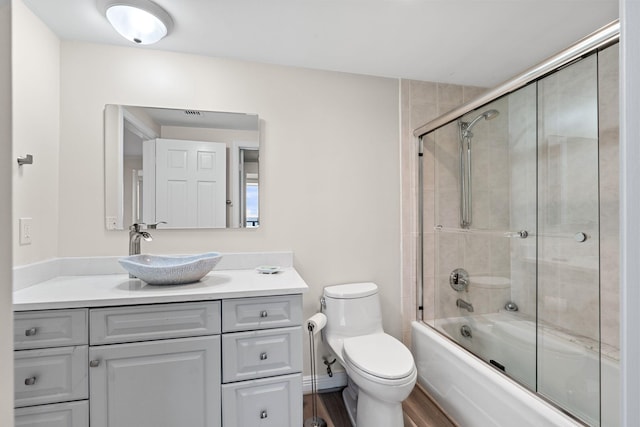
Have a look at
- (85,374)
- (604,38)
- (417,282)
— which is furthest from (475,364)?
(85,374)

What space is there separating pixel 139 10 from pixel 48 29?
635mm

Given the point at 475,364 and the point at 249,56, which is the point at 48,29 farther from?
the point at 475,364

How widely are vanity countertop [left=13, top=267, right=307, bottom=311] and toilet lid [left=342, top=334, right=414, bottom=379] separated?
0.49 meters

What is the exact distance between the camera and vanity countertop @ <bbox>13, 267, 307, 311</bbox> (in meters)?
1.26

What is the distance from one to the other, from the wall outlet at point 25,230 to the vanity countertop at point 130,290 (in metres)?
0.22

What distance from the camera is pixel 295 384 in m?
1.45

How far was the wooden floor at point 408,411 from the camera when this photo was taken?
1729 millimetres

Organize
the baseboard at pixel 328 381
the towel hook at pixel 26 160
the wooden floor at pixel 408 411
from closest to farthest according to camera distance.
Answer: the towel hook at pixel 26 160 < the wooden floor at pixel 408 411 < the baseboard at pixel 328 381

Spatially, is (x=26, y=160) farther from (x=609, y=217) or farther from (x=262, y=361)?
(x=609, y=217)

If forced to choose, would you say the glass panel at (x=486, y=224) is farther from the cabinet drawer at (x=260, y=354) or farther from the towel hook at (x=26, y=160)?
the towel hook at (x=26, y=160)

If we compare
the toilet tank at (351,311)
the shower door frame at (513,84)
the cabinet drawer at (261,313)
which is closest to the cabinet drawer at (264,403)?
the cabinet drawer at (261,313)

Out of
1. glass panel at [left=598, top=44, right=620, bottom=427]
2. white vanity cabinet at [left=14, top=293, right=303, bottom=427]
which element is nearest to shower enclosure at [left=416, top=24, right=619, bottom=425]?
glass panel at [left=598, top=44, right=620, bottom=427]

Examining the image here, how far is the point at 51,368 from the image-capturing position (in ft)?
4.03

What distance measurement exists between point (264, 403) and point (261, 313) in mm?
413
